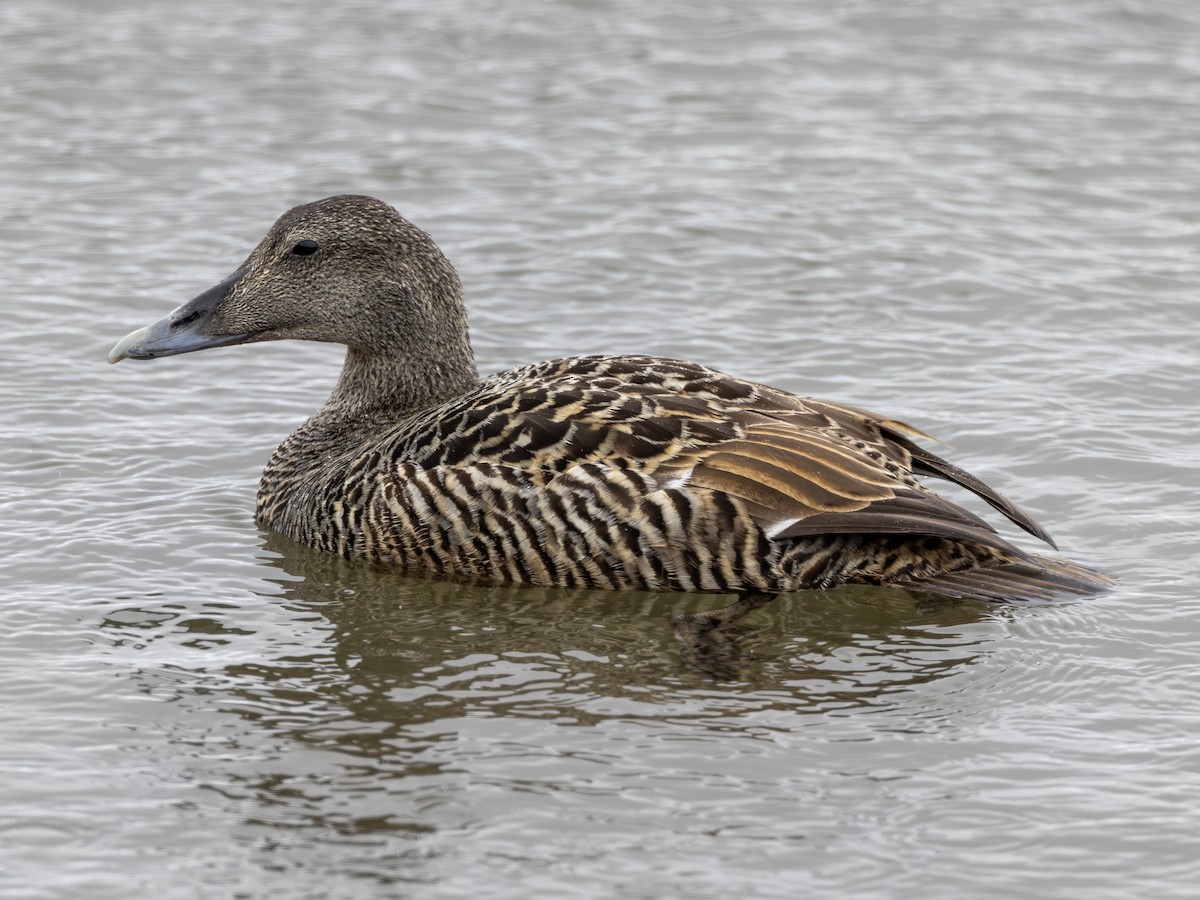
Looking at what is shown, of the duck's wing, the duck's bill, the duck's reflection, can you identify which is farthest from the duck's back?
the duck's bill

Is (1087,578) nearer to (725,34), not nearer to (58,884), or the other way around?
(58,884)

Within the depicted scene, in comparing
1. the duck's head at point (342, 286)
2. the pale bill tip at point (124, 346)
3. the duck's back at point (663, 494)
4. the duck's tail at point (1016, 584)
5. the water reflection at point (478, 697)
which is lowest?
the water reflection at point (478, 697)

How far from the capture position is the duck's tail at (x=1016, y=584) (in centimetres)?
785

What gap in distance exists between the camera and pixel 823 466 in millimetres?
7852

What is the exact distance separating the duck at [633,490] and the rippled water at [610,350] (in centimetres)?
20

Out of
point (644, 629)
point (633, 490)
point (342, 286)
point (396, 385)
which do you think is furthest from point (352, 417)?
point (644, 629)

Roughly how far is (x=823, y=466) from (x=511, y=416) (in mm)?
1409

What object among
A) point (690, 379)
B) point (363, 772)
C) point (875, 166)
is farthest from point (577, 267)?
point (363, 772)

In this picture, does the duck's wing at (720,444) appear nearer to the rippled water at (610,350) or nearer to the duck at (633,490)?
the duck at (633,490)

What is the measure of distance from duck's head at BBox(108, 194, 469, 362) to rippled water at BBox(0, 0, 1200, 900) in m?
0.94

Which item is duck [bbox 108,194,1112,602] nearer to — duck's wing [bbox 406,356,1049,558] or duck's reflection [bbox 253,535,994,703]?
duck's wing [bbox 406,356,1049,558]

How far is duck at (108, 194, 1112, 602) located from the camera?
7820mm

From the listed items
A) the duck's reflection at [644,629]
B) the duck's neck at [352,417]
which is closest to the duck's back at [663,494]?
the duck's reflection at [644,629]

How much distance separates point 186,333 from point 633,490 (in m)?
2.59
